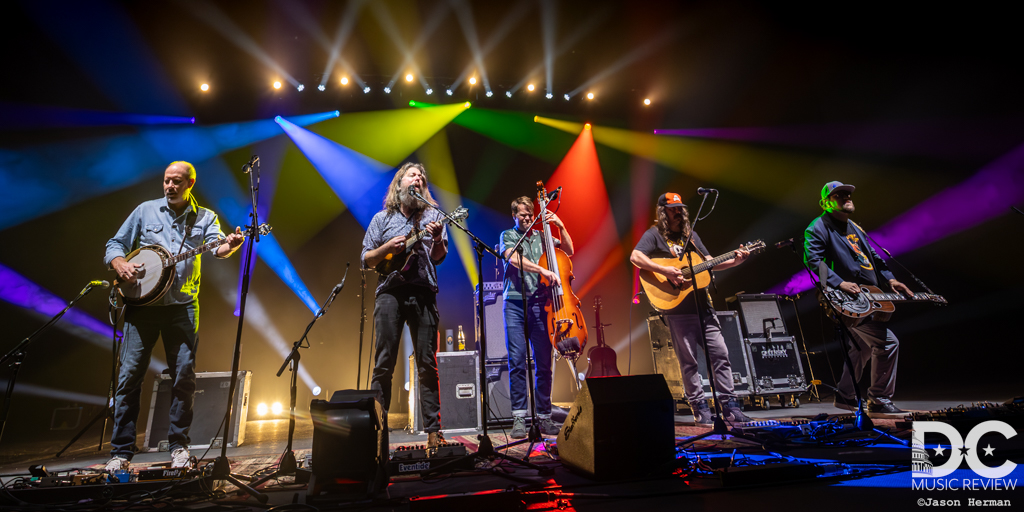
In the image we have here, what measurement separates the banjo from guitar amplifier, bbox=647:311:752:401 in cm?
461

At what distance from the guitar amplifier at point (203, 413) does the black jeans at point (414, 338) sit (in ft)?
8.02

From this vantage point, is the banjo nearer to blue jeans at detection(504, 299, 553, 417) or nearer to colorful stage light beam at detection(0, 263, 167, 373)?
blue jeans at detection(504, 299, 553, 417)

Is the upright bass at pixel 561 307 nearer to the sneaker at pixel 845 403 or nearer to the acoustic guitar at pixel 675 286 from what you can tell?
the acoustic guitar at pixel 675 286

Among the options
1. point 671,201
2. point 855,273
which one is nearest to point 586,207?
point 671,201

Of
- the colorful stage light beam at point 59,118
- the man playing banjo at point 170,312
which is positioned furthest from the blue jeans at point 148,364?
the colorful stage light beam at point 59,118

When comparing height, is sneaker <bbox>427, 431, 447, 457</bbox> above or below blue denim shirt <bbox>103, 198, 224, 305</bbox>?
below

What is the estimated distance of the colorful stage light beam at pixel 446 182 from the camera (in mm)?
8500

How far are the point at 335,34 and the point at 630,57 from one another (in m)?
5.06

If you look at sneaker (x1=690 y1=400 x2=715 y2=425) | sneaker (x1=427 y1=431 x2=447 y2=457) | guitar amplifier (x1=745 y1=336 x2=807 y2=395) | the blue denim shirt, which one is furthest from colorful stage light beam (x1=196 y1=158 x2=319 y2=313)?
guitar amplifier (x1=745 y1=336 x2=807 y2=395)

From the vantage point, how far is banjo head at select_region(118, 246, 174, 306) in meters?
3.20

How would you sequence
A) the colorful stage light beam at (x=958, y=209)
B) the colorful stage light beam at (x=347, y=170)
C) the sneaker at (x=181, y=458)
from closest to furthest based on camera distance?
the sneaker at (x=181, y=458), the colorful stage light beam at (x=958, y=209), the colorful stage light beam at (x=347, y=170)

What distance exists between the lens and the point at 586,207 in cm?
920

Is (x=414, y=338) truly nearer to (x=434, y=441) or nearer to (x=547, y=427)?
(x=434, y=441)

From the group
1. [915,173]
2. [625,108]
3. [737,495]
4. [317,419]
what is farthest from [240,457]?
[915,173]
